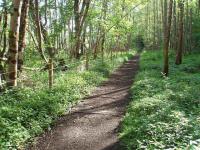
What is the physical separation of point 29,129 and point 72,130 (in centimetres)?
137

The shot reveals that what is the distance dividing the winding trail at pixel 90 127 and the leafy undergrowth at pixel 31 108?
1.10ft

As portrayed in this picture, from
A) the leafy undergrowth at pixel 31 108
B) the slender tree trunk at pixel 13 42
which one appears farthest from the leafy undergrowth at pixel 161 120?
the slender tree trunk at pixel 13 42

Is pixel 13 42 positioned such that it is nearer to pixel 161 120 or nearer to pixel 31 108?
pixel 31 108

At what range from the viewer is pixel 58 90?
13.6m

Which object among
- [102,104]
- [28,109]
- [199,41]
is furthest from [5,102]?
[199,41]

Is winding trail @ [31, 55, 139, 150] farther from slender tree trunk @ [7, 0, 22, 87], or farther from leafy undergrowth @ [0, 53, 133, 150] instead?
slender tree trunk @ [7, 0, 22, 87]

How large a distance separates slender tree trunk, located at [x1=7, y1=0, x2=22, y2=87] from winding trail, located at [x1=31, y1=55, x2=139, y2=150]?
2259 mm

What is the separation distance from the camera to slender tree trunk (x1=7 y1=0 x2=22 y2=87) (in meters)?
11.3

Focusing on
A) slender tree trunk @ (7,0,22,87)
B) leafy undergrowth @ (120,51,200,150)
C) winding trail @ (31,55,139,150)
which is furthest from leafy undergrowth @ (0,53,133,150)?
leafy undergrowth @ (120,51,200,150)

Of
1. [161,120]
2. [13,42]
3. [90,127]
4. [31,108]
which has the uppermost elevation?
[13,42]

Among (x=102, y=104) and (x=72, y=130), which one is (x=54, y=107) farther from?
(x=102, y=104)

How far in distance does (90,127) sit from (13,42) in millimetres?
3816

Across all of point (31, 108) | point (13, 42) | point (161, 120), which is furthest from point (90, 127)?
point (13, 42)

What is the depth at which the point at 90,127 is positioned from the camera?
10.6 m
